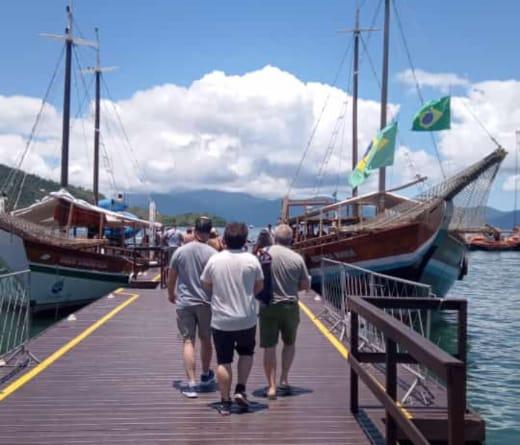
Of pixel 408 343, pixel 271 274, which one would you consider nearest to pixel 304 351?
pixel 271 274

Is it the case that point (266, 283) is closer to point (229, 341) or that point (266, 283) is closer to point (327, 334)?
point (229, 341)

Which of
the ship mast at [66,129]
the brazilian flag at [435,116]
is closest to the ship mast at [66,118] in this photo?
the ship mast at [66,129]

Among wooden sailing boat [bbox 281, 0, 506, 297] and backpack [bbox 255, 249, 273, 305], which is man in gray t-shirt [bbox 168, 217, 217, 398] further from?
wooden sailing boat [bbox 281, 0, 506, 297]

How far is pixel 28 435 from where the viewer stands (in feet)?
18.6

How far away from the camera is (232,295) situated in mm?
5883

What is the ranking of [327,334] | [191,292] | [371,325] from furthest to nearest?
[327,334], [191,292], [371,325]

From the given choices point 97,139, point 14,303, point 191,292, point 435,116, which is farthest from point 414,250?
point 97,139

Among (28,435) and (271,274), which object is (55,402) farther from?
(271,274)

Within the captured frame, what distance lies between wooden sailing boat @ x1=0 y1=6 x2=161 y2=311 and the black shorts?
14.0 metres

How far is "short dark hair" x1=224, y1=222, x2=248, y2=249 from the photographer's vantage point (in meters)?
5.96

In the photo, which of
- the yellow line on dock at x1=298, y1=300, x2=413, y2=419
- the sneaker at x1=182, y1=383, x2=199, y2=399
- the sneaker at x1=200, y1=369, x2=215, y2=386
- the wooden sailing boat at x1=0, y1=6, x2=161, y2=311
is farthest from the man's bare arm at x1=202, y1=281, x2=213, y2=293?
the wooden sailing boat at x1=0, y1=6, x2=161, y2=311

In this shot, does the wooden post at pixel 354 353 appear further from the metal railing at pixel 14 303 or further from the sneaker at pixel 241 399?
the metal railing at pixel 14 303

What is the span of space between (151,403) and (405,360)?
252 centimetres

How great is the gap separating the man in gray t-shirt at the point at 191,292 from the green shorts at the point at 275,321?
60cm
